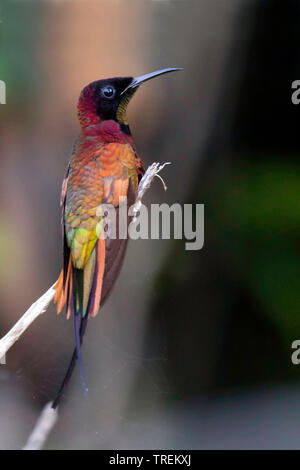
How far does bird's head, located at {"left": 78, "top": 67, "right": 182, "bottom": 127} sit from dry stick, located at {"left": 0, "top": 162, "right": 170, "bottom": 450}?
0.16 m

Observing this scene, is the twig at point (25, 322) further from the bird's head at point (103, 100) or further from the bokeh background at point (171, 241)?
the bird's head at point (103, 100)

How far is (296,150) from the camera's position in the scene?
1.73 m

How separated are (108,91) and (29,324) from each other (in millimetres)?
571

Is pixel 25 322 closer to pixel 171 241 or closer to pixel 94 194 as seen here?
pixel 94 194

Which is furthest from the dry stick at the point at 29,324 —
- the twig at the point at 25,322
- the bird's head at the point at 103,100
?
the bird's head at the point at 103,100

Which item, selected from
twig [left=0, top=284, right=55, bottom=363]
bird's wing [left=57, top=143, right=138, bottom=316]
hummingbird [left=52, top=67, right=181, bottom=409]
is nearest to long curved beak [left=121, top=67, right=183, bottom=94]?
hummingbird [left=52, top=67, right=181, bottom=409]

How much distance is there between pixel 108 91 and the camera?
1.35m

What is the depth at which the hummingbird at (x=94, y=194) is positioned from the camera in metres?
1.27

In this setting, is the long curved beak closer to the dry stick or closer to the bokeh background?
the bokeh background

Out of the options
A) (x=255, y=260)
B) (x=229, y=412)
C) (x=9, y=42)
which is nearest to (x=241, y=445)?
(x=229, y=412)

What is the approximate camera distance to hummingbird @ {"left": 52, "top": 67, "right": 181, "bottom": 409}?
1.27 m

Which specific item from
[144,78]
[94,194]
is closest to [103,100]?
[144,78]

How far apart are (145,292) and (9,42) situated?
0.74 meters

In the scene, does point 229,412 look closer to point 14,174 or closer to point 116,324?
point 116,324
